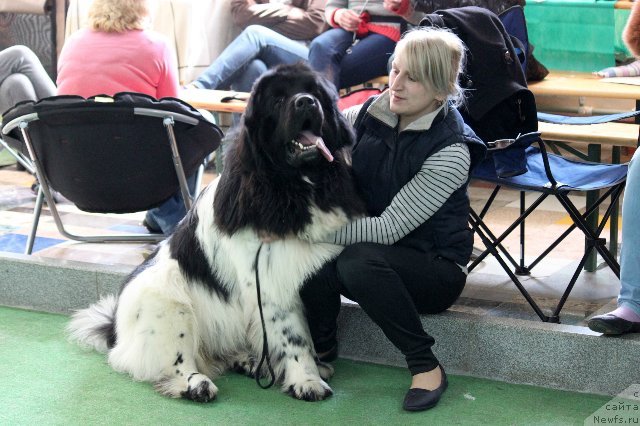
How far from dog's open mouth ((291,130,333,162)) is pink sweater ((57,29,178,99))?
1.98m

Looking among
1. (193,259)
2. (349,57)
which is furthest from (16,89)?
(193,259)

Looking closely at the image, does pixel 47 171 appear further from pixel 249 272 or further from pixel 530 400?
pixel 530 400

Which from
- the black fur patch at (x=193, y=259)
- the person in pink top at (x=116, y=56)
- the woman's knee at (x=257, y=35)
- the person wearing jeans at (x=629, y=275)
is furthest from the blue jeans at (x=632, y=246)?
the woman's knee at (x=257, y=35)

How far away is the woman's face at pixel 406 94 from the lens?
314 cm

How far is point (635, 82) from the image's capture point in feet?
16.4

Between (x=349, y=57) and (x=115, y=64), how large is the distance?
5.04 feet

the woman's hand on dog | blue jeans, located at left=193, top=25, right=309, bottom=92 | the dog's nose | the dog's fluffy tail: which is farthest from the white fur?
blue jeans, located at left=193, top=25, right=309, bottom=92

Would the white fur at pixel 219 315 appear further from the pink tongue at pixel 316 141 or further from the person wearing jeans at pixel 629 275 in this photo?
the person wearing jeans at pixel 629 275

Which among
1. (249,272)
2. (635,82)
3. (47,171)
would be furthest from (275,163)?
(635,82)

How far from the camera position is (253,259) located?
3.12 m

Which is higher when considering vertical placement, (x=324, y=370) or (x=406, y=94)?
(x=406, y=94)

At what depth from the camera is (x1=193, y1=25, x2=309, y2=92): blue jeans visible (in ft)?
21.2

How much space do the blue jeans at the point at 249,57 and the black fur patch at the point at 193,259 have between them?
321cm

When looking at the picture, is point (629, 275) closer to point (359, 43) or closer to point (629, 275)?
point (629, 275)
